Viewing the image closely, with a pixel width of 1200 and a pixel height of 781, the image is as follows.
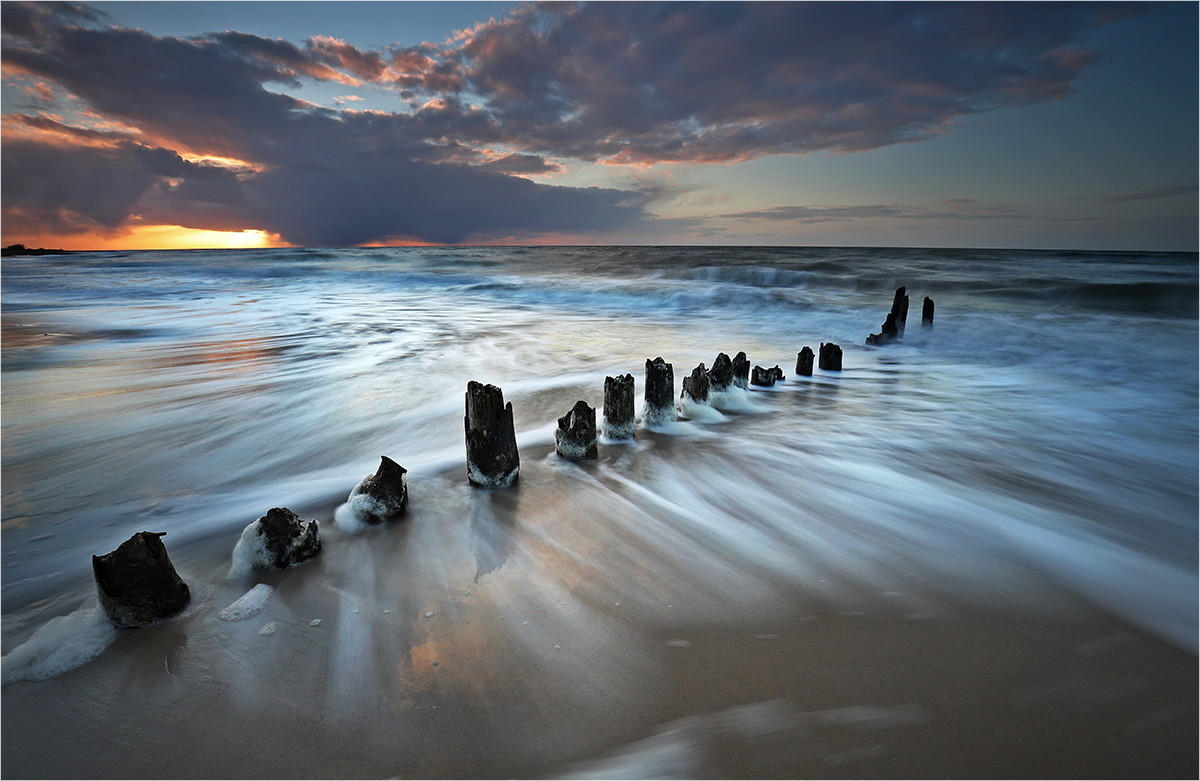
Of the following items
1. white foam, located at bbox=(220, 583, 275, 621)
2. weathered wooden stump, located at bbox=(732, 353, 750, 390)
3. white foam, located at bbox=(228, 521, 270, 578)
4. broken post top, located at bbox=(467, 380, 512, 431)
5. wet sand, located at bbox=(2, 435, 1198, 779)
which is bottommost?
wet sand, located at bbox=(2, 435, 1198, 779)

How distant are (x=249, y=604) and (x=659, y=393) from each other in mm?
2987

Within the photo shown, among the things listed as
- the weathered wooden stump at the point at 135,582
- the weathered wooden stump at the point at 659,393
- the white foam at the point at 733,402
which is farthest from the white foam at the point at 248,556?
the white foam at the point at 733,402

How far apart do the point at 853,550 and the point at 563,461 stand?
1.86 meters

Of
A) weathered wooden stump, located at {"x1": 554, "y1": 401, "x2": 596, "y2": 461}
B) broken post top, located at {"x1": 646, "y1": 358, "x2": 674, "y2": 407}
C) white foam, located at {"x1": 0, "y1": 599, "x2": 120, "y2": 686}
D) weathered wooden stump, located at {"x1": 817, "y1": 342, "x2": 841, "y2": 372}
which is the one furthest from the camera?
weathered wooden stump, located at {"x1": 817, "y1": 342, "x2": 841, "y2": 372}

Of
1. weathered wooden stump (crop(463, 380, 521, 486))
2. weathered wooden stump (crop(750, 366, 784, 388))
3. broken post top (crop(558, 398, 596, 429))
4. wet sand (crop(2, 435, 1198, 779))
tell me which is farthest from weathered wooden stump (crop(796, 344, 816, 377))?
weathered wooden stump (crop(463, 380, 521, 486))

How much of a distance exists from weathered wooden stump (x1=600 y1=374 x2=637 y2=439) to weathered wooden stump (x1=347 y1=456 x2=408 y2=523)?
1.63m

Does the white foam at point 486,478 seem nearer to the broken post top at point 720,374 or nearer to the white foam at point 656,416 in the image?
the white foam at point 656,416

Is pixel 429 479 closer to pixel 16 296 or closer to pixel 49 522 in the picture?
pixel 49 522

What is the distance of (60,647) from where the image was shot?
1.76 m

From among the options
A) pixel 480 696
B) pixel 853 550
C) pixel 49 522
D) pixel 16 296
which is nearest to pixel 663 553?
pixel 853 550

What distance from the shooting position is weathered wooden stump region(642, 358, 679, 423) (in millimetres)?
4062

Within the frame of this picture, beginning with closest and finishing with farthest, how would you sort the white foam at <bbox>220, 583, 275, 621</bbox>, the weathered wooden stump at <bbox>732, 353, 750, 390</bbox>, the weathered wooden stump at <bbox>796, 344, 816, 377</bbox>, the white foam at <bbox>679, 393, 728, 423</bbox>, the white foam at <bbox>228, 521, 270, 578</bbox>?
the white foam at <bbox>220, 583, 275, 621</bbox>
the white foam at <bbox>228, 521, 270, 578</bbox>
the white foam at <bbox>679, 393, 728, 423</bbox>
the weathered wooden stump at <bbox>732, 353, 750, 390</bbox>
the weathered wooden stump at <bbox>796, 344, 816, 377</bbox>

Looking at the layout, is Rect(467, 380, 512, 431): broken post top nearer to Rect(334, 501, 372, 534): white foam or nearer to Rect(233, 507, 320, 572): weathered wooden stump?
Rect(334, 501, 372, 534): white foam

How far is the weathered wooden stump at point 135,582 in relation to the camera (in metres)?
1.79
